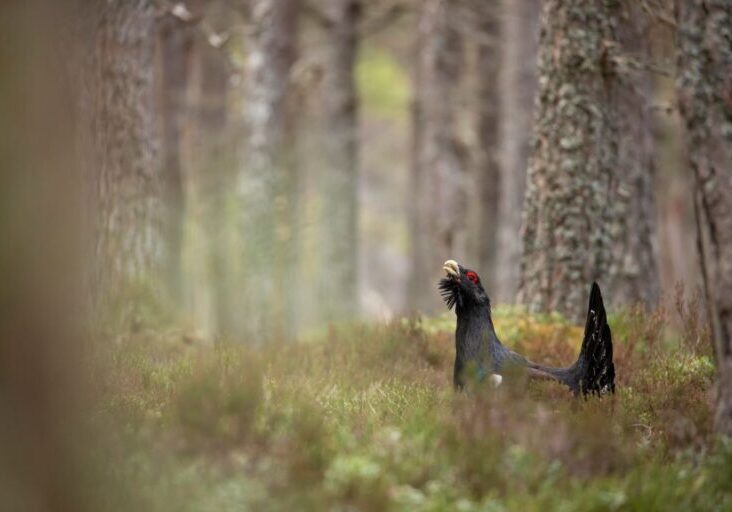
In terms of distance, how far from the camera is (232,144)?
2094 cm

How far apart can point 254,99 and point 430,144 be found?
3790mm

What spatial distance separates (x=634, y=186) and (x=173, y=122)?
31.1 feet

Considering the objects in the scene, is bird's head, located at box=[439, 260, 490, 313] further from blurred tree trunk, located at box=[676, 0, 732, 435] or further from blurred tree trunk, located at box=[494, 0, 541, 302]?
blurred tree trunk, located at box=[494, 0, 541, 302]

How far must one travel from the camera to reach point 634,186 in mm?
10406

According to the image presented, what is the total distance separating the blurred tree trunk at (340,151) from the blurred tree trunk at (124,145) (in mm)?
10407

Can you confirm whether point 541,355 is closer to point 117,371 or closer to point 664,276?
point 117,371

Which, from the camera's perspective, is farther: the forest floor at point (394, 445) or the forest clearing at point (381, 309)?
the forest floor at point (394, 445)

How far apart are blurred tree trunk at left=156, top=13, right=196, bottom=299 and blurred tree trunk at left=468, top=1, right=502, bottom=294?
22.9 ft

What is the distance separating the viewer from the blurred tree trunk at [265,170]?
16.5 meters

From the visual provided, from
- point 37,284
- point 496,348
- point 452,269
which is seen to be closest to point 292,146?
point 452,269

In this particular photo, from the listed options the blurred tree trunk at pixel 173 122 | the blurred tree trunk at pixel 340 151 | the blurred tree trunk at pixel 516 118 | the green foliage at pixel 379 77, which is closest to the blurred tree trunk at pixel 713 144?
the blurred tree trunk at pixel 516 118

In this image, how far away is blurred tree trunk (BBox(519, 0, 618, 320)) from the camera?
31.6ft

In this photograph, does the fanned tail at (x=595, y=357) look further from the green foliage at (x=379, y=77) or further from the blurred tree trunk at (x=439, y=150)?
the green foliage at (x=379, y=77)

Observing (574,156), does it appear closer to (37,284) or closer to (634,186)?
(634,186)
